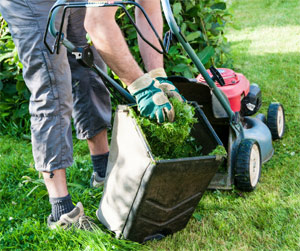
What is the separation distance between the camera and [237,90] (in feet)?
7.61

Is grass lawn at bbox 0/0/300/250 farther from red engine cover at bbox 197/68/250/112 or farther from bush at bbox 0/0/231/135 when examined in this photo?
red engine cover at bbox 197/68/250/112

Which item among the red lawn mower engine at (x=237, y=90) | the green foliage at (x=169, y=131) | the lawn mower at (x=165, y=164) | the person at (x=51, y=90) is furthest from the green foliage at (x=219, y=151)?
the red lawn mower engine at (x=237, y=90)

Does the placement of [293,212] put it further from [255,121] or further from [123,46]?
[123,46]

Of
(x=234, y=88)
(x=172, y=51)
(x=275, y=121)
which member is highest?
(x=234, y=88)

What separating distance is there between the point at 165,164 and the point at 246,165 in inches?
29.5

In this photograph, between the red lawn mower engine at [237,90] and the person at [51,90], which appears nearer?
the person at [51,90]

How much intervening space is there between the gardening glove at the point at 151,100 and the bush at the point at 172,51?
4.68 feet

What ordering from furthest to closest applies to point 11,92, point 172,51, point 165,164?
point 11,92
point 172,51
point 165,164

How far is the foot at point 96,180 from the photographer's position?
2322 millimetres

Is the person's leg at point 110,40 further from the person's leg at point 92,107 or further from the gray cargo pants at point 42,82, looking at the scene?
the person's leg at point 92,107

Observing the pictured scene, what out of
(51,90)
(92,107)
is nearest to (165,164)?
(51,90)

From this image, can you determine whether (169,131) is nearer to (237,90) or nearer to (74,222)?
(74,222)

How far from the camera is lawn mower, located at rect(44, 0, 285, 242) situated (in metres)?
1.56

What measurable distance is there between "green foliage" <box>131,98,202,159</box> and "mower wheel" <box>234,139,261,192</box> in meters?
0.54
